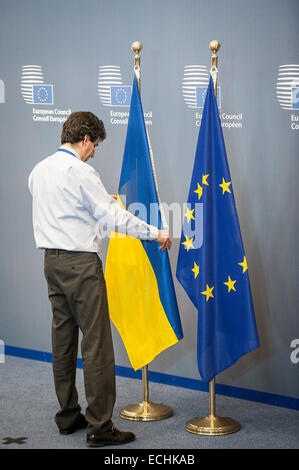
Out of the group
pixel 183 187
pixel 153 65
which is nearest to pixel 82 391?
pixel 183 187

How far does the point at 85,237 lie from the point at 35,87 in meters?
2.16

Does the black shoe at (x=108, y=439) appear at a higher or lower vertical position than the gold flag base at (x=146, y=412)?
higher

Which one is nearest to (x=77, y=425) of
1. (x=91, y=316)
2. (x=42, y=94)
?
(x=91, y=316)

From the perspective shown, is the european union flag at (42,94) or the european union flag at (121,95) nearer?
the european union flag at (121,95)

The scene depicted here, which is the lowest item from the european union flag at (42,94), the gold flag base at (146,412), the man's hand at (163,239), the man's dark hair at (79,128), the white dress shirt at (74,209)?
the gold flag base at (146,412)

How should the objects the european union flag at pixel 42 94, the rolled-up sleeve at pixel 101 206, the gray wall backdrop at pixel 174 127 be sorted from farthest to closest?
the european union flag at pixel 42 94
the gray wall backdrop at pixel 174 127
the rolled-up sleeve at pixel 101 206

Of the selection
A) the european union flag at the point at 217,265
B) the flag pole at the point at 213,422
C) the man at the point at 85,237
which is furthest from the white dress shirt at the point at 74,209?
the flag pole at the point at 213,422

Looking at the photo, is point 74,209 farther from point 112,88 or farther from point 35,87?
point 35,87

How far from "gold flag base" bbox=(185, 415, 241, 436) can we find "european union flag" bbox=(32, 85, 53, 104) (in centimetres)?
265

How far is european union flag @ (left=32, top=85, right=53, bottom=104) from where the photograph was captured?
5121mm

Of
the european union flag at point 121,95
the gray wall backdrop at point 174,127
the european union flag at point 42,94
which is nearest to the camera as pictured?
the gray wall backdrop at point 174,127

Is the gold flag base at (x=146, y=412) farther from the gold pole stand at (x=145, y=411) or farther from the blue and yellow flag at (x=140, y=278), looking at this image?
the blue and yellow flag at (x=140, y=278)

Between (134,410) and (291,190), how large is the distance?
160cm

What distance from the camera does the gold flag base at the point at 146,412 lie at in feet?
12.9
